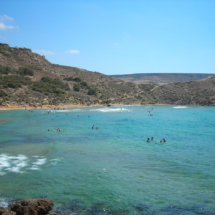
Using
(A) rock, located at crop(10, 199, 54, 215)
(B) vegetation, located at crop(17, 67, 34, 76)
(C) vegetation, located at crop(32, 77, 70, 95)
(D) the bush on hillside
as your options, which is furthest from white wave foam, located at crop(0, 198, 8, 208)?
(D) the bush on hillside

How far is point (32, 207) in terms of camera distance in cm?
980

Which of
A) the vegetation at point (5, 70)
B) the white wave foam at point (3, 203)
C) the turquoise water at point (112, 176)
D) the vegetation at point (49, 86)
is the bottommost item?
the white wave foam at point (3, 203)

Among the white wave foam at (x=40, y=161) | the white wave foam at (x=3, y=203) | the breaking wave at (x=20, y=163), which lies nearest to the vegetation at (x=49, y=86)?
the breaking wave at (x=20, y=163)

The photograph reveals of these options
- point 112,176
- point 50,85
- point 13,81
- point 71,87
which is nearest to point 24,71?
point 50,85

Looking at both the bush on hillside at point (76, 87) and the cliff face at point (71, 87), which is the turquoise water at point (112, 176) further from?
the bush on hillside at point (76, 87)

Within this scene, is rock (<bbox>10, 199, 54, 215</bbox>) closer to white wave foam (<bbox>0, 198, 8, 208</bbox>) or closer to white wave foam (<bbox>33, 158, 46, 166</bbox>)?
white wave foam (<bbox>0, 198, 8, 208</bbox>)

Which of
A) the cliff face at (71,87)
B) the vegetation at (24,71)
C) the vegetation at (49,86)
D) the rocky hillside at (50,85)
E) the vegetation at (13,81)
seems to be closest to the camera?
the vegetation at (13,81)

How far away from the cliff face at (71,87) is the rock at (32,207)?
6374cm

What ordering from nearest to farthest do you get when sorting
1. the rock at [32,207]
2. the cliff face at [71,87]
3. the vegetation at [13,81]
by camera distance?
1. the rock at [32,207]
2. the vegetation at [13,81]
3. the cliff face at [71,87]

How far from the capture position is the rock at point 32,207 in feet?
31.7

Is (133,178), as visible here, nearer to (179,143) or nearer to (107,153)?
(107,153)

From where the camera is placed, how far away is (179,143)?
26.1 metres

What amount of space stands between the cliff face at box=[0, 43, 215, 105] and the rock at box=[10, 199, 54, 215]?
63738 mm

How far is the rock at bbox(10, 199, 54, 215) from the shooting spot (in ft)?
31.7
